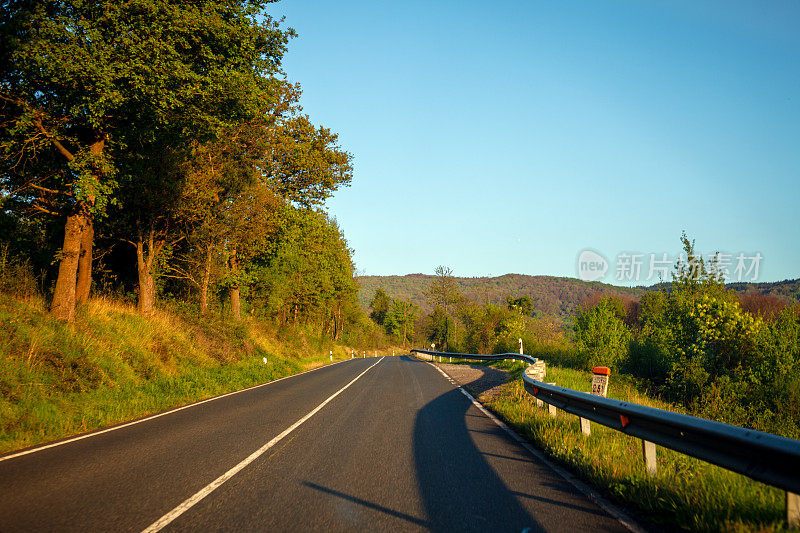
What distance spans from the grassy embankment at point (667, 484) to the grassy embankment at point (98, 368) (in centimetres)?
791

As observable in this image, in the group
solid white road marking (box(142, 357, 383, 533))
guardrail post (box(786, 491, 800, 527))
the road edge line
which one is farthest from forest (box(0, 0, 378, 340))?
guardrail post (box(786, 491, 800, 527))

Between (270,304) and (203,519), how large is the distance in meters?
29.5

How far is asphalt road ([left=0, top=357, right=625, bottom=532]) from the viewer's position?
4023 mm

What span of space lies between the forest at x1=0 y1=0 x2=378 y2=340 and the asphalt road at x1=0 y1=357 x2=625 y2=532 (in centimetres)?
747

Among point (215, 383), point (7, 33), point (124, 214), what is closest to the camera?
point (7, 33)

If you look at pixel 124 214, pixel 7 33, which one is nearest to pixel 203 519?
pixel 7 33

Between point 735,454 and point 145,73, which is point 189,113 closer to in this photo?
point 145,73

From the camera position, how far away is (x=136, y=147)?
48.6 ft

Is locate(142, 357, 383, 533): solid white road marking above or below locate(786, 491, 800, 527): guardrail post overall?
below

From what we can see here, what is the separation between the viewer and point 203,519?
4.03 meters

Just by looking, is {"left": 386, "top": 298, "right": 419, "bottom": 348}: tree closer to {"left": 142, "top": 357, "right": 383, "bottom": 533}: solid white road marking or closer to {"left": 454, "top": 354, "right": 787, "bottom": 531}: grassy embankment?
{"left": 142, "top": 357, "right": 383, "bottom": 533}: solid white road marking

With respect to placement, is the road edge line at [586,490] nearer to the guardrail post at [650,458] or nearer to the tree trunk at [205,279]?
the guardrail post at [650,458]

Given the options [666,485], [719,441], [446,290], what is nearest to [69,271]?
[666,485]

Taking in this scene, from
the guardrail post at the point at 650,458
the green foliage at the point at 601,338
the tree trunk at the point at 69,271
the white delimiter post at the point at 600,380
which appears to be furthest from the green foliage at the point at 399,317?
the guardrail post at the point at 650,458
